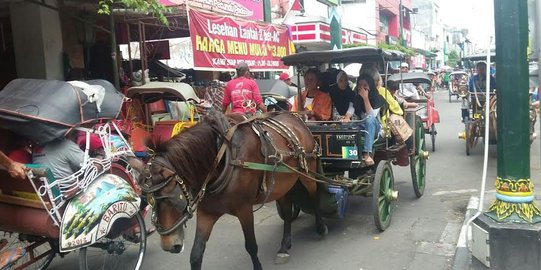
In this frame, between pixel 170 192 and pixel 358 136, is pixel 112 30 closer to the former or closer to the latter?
pixel 358 136

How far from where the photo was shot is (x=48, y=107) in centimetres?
373

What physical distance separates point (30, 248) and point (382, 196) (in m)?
3.81

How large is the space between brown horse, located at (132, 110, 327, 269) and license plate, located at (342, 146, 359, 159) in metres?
0.83

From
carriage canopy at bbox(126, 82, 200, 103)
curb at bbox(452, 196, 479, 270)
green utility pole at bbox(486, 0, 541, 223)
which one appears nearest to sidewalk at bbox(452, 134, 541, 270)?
curb at bbox(452, 196, 479, 270)

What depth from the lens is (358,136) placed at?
5539 millimetres

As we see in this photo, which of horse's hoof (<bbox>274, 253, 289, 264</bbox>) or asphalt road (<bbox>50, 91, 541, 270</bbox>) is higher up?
horse's hoof (<bbox>274, 253, 289, 264</bbox>)

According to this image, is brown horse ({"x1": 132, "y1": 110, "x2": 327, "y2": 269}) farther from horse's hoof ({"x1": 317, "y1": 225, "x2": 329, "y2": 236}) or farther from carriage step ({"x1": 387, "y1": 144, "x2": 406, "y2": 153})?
carriage step ({"x1": 387, "y1": 144, "x2": 406, "y2": 153})

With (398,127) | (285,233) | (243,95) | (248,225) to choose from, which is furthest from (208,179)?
(243,95)

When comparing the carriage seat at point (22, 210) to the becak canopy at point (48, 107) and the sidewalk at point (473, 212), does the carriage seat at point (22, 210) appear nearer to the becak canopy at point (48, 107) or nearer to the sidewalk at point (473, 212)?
the becak canopy at point (48, 107)

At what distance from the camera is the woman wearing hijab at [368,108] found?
18.8 ft

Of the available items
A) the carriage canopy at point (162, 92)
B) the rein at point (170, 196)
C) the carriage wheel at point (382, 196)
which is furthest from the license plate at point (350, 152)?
the carriage canopy at point (162, 92)

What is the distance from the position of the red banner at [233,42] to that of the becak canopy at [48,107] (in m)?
4.60

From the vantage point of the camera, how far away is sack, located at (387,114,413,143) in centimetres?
649

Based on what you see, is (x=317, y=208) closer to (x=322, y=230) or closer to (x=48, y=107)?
(x=322, y=230)
